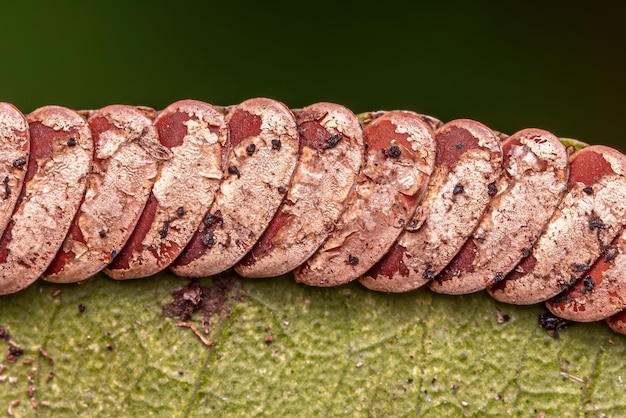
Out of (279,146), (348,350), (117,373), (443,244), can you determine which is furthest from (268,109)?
(117,373)

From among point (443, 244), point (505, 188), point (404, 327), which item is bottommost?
point (404, 327)

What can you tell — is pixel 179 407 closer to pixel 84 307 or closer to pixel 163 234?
pixel 84 307

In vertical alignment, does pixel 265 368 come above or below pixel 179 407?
above

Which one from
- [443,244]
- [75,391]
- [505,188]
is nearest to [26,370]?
[75,391]

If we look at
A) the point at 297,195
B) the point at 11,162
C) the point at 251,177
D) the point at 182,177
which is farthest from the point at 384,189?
the point at 11,162

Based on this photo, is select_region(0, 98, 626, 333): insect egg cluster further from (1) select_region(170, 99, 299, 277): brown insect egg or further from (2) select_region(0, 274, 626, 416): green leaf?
(2) select_region(0, 274, 626, 416): green leaf

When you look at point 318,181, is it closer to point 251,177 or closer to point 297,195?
point 297,195

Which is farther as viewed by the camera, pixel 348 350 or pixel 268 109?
pixel 348 350
